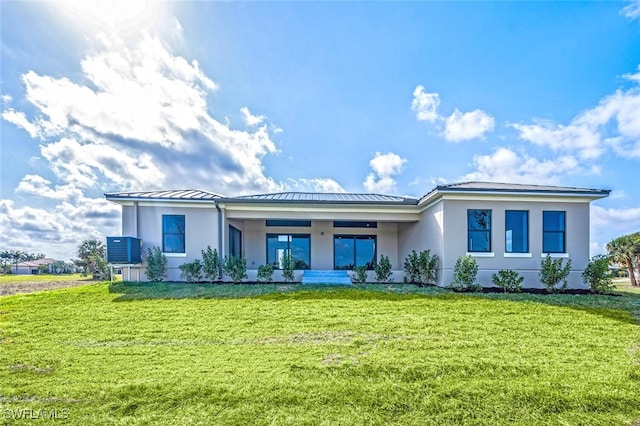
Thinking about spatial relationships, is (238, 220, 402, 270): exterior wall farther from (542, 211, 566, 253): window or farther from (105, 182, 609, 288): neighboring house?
(542, 211, 566, 253): window

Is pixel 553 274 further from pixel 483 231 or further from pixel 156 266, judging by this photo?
pixel 156 266

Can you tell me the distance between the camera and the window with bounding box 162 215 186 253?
12.7m

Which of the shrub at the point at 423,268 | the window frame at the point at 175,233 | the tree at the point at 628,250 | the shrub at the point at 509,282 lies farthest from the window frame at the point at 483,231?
the tree at the point at 628,250

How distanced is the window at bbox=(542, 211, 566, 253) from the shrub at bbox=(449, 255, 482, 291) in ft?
10.9

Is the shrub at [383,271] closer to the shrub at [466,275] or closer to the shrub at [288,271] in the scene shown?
the shrub at [466,275]

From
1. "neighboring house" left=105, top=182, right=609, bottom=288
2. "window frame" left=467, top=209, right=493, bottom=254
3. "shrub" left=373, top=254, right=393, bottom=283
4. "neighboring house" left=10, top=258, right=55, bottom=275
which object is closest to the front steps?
"neighboring house" left=105, top=182, right=609, bottom=288

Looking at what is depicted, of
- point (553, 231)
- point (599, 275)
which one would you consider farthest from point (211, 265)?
point (599, 275)

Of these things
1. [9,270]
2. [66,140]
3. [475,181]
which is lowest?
[9,270]

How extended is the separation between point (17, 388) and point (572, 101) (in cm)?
1744

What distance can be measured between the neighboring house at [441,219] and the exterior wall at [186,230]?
0.04 meters

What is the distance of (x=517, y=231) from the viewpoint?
466 inches

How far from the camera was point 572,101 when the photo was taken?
41.0 feet

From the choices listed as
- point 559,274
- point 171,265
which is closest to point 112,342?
point 171,265

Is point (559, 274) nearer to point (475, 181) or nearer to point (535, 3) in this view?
point (475, 181)
